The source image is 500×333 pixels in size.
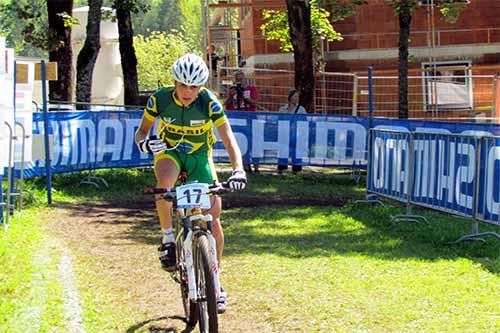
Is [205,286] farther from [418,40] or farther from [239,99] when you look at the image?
[418,40]

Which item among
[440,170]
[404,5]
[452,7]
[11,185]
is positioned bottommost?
[11,185]

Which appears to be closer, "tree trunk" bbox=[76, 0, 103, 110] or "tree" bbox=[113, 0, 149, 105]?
"tree trunk" bbox=[76, 0, 103, 110]

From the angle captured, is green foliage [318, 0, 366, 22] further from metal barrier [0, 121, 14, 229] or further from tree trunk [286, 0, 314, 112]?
metal barrier [0, 121, 14, 229]

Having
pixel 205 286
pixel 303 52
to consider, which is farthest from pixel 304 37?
pixel 205 286

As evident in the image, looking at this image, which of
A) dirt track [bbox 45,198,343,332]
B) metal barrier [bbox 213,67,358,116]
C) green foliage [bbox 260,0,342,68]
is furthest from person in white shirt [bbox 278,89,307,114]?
green foliage [bbox 260,0,342,68]

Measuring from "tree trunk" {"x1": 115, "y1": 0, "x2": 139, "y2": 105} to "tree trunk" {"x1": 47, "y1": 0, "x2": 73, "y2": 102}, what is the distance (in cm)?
268

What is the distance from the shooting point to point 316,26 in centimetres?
3088

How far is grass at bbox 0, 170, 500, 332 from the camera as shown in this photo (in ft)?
25.8

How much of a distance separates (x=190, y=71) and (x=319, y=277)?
317 centimetres

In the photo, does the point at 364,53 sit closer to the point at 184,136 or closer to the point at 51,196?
the point at 51,196

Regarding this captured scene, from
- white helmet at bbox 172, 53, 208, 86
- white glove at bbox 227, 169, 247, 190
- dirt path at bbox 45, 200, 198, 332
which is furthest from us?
dirt path at bbox 45, 200, 198, 332

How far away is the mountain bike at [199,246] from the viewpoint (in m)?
6.67

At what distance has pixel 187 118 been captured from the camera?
298 inches

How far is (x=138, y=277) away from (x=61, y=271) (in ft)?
2.67
